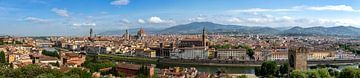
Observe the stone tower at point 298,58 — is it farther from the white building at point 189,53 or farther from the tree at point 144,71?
the white building at point 189,53

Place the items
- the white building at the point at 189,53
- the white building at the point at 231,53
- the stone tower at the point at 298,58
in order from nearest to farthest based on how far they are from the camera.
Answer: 1. the stone tower at the point at 298,58
2. the white building at the point at 231,53
3. the white building at the point at 189,53

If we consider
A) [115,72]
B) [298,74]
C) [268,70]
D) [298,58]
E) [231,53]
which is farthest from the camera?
[231,53]

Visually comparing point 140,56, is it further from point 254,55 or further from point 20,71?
point 20,71

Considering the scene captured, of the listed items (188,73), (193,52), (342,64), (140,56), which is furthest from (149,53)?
(188,73)

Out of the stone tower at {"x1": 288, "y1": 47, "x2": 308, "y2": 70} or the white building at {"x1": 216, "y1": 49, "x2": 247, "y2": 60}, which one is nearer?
the stone tower at {"x1": 288, "y1": 47, "x2": 308, "y2": 70}

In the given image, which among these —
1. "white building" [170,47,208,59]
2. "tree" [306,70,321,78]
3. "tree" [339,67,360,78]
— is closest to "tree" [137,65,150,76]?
"tree" [306,70,321,78]

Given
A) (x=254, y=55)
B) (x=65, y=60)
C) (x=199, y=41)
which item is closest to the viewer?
(x=65, y=60)

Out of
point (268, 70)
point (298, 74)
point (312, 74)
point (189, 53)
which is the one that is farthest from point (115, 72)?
point (189, 53)

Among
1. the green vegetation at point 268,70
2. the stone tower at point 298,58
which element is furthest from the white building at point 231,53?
the stone tower at point 298,58

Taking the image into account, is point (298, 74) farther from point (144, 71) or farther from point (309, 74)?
point (144, 71)

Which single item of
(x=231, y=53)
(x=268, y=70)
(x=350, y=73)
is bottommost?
(x=231, y=53)

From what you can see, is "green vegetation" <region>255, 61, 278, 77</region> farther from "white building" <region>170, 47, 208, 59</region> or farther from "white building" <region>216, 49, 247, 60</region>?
"white building" <region>170, 47, 208, 59</region>
